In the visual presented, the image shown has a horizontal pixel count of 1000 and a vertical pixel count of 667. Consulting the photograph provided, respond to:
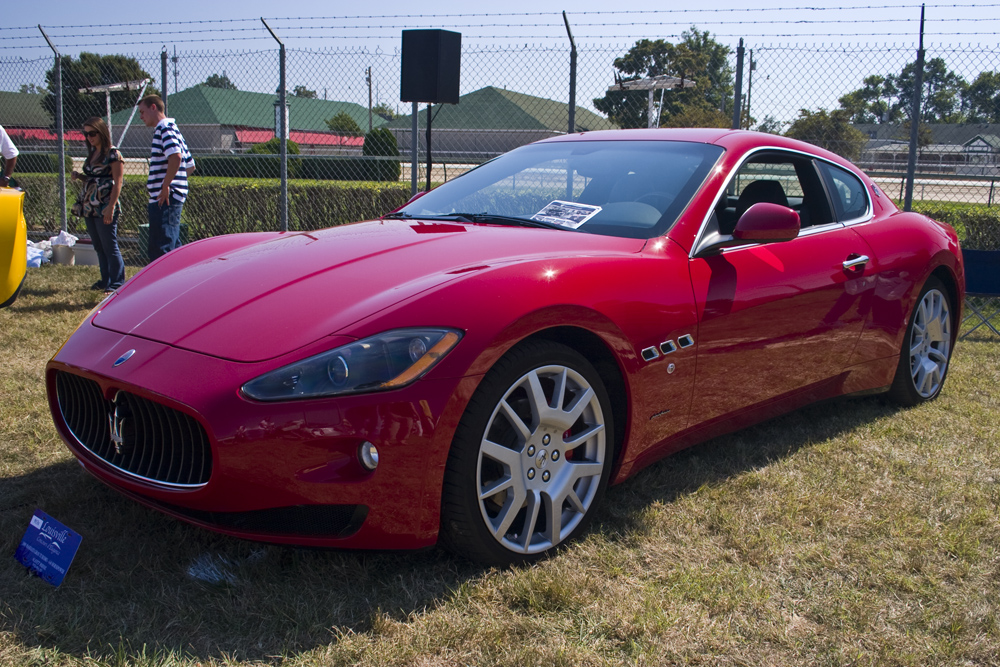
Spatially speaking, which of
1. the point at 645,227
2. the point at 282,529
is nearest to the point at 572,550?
the point at 282,529

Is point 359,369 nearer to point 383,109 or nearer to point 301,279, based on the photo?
point 301,279

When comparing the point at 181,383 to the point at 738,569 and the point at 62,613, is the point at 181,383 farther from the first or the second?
the point at 738,569

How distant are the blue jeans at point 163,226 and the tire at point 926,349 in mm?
5696

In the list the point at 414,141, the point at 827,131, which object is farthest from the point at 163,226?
the point at 827,131

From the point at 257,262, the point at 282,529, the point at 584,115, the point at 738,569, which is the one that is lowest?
the point at 738,569

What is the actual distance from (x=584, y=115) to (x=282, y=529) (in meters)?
7.23

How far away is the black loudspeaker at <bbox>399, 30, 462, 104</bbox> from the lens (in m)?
6.89

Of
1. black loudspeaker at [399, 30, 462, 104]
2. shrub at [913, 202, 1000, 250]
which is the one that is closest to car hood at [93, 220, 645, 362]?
black loudspeaker at [399, 30, 462, 104]

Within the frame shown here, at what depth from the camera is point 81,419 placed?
2.63 meters

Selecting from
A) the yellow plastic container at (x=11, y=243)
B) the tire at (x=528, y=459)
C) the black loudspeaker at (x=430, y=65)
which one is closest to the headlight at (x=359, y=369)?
the tire at (x=528, y=459)

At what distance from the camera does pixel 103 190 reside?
24.0ft

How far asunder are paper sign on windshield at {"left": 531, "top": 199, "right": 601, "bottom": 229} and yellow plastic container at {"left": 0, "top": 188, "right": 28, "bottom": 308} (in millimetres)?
4276

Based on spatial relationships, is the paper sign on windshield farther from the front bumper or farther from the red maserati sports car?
the front bumper

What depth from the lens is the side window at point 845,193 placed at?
391 centimetres
